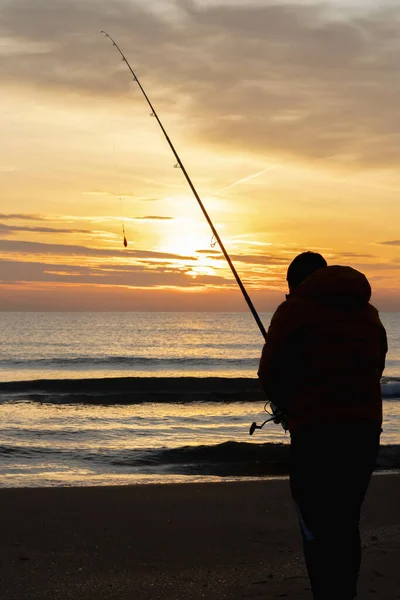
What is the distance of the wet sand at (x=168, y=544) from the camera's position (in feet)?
15.6

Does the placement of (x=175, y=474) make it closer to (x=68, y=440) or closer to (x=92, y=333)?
(x=68, y=440)

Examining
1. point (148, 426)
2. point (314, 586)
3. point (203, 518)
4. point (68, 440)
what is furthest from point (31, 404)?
point (314, 586)

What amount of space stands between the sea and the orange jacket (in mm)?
7030

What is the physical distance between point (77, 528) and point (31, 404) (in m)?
15.7

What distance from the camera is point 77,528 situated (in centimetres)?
636

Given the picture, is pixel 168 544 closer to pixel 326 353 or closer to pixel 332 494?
pixel 332 494

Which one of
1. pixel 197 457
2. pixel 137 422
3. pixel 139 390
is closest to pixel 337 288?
pixel 197 457

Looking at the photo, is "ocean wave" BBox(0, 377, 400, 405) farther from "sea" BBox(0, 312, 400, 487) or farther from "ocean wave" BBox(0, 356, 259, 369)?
"ocean wave" BBox(0, 356, 259, 369)

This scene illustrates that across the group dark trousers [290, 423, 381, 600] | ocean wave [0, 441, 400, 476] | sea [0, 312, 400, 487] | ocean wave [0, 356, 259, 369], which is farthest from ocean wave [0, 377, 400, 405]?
dark trousers [290, 423, 381, 600]

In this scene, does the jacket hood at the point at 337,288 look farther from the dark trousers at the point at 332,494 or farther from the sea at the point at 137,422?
the sea at the point at 137,422

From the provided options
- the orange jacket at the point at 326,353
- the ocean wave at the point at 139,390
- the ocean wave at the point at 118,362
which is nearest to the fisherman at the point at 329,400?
the orange jacket at the point at 326,353

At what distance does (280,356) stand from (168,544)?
337 centimetres

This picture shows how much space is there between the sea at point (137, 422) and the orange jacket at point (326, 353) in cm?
703

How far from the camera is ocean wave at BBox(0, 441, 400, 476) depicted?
430 inches
